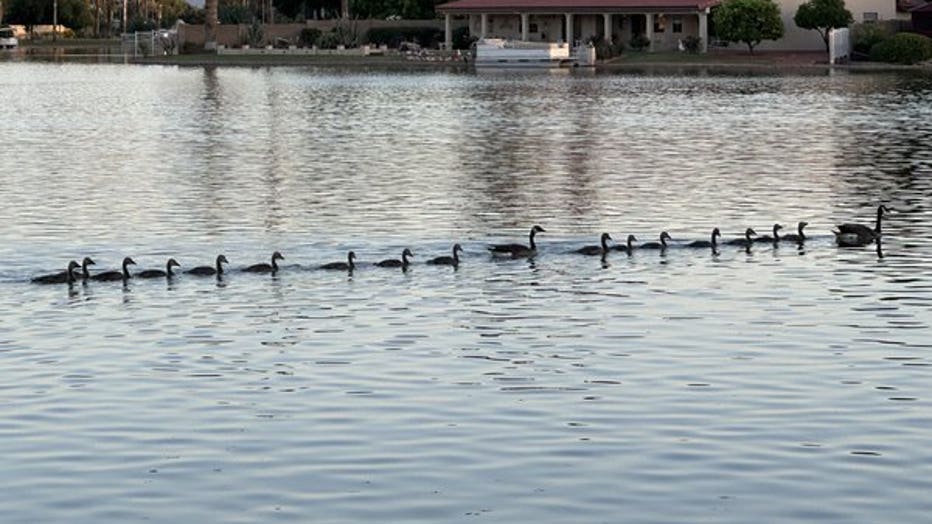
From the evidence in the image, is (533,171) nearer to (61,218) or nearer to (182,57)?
(61,218)

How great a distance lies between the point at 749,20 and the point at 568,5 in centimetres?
1608

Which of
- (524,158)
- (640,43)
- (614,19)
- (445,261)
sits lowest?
(445,261)

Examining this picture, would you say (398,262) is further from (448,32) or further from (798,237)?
(448,32)

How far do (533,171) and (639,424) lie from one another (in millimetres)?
37730

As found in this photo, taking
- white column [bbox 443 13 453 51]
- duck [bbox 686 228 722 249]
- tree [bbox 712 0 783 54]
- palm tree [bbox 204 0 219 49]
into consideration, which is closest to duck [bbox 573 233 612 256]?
duck [bbox 686 228 722 249]

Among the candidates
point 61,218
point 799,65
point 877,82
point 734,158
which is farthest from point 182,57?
point 61,218

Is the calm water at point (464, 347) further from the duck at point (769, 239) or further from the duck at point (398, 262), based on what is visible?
the duck at point (769, 239)

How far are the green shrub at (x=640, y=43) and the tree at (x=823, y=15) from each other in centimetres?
1450

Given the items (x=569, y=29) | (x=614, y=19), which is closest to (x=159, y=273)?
(x=569, y=29)

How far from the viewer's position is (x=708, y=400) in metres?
25.5

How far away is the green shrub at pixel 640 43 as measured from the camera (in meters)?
153

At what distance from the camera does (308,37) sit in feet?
553

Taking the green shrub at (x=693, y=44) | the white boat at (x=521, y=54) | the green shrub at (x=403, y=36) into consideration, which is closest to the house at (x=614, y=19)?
the green shrub at (x=693, y=44)

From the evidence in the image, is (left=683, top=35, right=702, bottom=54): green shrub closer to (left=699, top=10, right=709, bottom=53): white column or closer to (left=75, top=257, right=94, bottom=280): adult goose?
(left=699, top=10, right=709, bottom=53): white column
